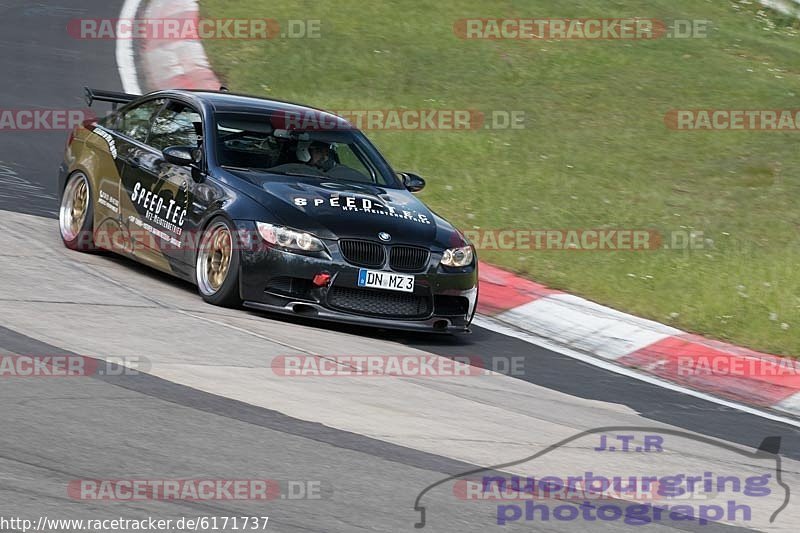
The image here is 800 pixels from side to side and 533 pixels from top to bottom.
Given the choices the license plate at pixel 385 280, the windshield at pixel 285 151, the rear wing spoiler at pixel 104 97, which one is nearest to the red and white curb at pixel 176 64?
the rear wing spoiler at pixel 104 97

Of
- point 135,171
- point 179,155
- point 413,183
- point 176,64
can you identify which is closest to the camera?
point 179,155

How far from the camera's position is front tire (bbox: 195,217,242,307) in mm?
8781

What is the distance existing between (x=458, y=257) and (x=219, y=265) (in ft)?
5.45

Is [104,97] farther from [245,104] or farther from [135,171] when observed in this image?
[245,104]

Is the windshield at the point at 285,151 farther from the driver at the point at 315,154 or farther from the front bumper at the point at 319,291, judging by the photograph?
the front bumper at the point at 319,291

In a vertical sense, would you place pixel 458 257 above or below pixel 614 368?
above

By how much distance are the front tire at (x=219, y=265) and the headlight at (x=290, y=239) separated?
24cm

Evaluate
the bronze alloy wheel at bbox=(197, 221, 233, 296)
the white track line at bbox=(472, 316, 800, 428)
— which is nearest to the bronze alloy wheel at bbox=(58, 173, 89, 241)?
the bronze alloy wheel at bbox=(197, 221, 233, 296)

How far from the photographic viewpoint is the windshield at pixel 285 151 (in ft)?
31.2

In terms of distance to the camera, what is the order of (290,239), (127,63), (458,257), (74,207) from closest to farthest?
(290,239) < (458,257) < (74,207) < (127,63)

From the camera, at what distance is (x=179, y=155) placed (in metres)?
9.34

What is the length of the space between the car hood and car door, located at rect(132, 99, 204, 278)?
51 cm

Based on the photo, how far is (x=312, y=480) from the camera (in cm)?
554

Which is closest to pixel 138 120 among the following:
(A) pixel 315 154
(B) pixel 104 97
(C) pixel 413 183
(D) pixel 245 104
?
(B) pixel 104 97
